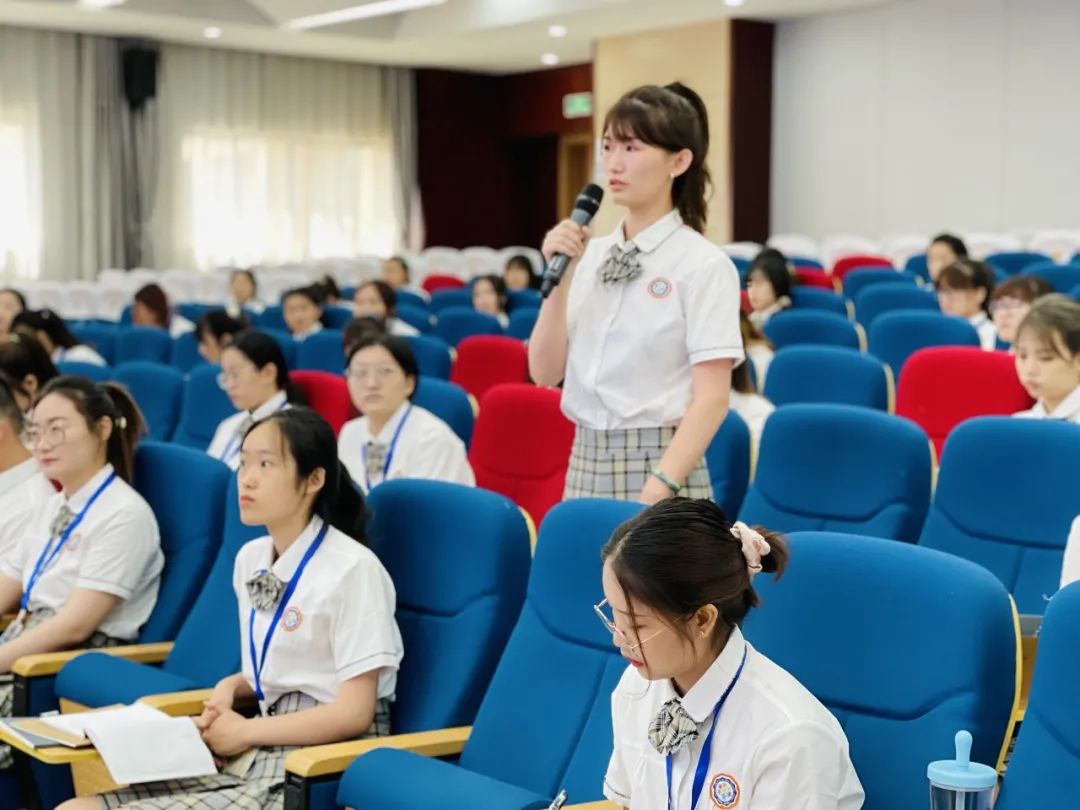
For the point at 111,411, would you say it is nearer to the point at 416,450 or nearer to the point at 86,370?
the point at 416,450

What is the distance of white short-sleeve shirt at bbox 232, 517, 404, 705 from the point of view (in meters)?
2.74

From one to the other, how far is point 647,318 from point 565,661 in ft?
2.40

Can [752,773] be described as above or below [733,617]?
below

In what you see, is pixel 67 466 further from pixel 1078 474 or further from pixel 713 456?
pixel 1078 474

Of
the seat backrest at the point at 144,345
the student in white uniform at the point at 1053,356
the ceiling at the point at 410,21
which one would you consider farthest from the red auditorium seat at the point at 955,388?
the ceiling at the point at 410,21

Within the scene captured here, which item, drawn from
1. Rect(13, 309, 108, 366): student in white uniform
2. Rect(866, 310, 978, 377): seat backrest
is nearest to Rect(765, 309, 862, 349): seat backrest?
Rect(866, 310, 978, 377): seat backrest

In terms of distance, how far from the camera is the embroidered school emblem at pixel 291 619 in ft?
9.18

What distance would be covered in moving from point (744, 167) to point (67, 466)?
12.1m

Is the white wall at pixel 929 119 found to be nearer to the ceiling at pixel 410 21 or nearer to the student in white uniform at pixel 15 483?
the ceiling at pixel 410 21

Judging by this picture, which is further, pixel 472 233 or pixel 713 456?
pixel 472 233

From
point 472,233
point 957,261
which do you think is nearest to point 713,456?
point 957,261

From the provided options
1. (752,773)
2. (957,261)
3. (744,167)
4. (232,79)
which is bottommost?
(752,773)

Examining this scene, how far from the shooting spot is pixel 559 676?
2.59m

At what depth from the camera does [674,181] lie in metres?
2.94
